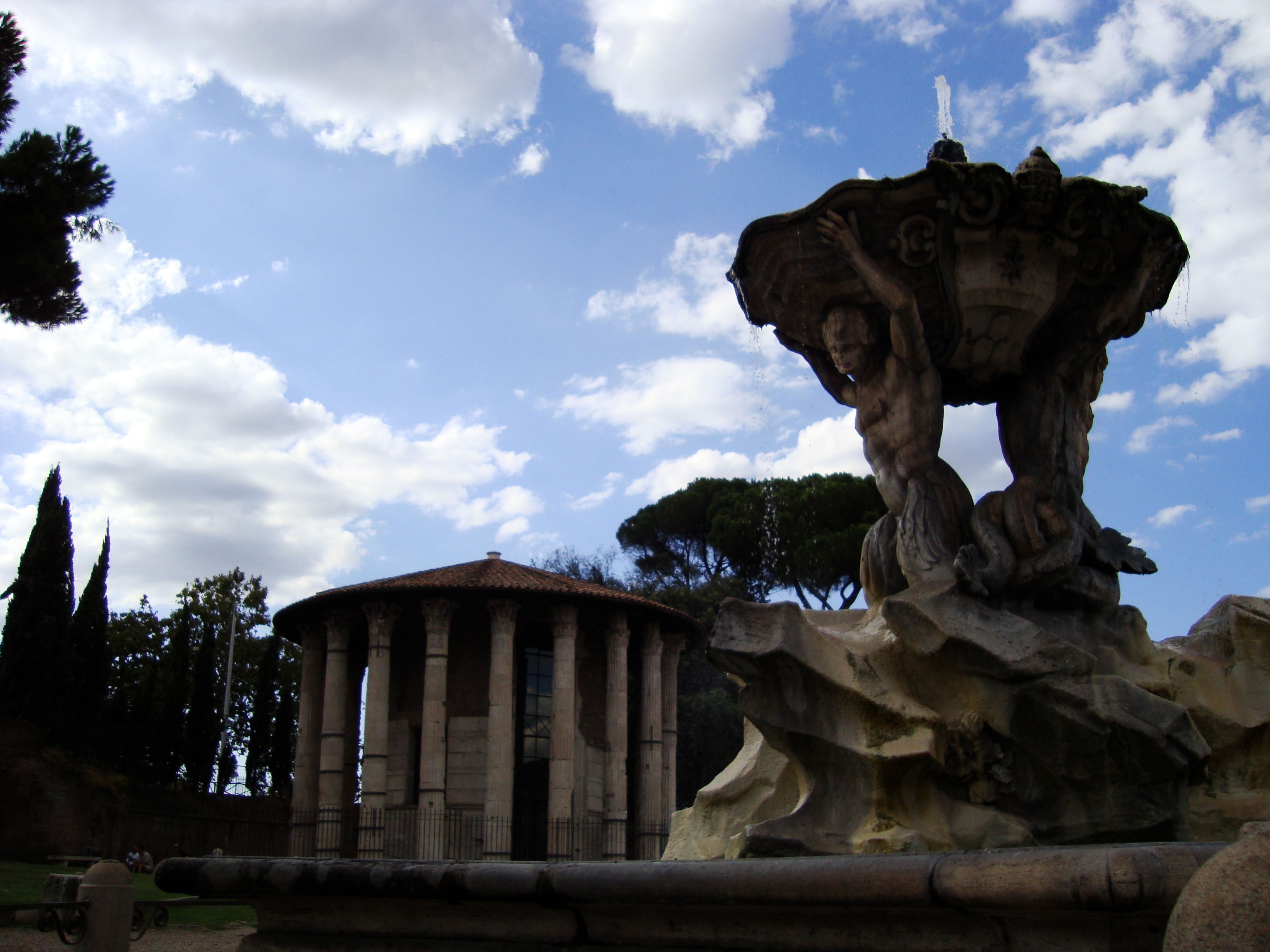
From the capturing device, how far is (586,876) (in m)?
2.77

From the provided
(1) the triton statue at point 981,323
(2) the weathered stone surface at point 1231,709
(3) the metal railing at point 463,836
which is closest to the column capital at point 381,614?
(3) the metal railing at point 463,836

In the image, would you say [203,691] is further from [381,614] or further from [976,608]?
[976,608]

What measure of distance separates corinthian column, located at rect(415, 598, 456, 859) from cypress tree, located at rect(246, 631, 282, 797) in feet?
31.5

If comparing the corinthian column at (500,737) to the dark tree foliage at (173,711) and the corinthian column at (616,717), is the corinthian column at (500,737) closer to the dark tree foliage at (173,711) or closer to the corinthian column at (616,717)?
the corinthian column at (616,717)

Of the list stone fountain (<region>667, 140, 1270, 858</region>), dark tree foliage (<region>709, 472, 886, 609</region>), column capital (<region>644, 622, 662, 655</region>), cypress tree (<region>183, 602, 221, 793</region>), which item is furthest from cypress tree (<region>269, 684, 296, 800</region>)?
stone fountain (<region>667, 140, 1270, 858</region>)

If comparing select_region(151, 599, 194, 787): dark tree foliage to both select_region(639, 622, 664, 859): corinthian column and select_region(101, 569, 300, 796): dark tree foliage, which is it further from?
select_region(639, 622, 664, 859): corinthian column

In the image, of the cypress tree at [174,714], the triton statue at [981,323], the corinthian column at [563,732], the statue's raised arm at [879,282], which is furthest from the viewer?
the cypress tree at [174,714]

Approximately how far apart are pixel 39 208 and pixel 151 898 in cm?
831

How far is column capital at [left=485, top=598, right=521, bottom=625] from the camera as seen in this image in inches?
891

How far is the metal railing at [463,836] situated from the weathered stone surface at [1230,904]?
66.2 feet

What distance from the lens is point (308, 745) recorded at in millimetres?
24156

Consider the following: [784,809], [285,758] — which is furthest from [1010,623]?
[285,758]

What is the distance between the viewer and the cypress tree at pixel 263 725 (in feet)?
101

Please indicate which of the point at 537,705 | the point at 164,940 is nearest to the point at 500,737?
the point at 537,705
